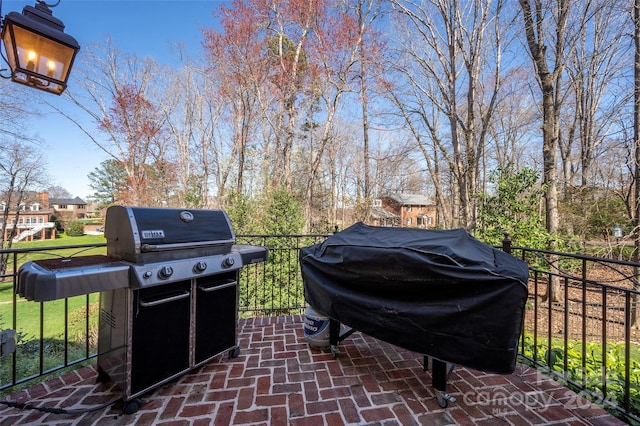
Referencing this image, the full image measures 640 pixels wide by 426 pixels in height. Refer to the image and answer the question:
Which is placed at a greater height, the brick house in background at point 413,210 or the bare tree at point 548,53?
the bare tree at point 548,53

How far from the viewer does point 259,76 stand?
10500 mm

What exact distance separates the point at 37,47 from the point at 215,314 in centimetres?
230

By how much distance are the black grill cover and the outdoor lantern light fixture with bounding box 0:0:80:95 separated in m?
2.41

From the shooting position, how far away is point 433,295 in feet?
5.49

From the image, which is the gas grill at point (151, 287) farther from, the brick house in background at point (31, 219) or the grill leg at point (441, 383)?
the brick house in background at point (31, 219)

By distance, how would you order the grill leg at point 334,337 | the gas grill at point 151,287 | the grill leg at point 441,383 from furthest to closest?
the grill leg at point 334,337, the grill leg at point 441,383, the gas grill at point 151,287

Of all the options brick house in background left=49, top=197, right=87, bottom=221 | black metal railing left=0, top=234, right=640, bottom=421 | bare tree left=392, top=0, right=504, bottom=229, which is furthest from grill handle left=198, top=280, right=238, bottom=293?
brick house in background left=49, top=197, right=87, bottom=221

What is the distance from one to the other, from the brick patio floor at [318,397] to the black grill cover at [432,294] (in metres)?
0.48

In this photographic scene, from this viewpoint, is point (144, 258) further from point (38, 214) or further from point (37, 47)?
point (38, 214)

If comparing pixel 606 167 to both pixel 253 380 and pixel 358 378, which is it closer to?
pixel 358 378

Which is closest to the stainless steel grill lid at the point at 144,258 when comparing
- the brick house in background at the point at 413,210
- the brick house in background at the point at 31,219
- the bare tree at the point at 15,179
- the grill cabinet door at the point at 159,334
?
the grill cabinet door at the point at 159,334

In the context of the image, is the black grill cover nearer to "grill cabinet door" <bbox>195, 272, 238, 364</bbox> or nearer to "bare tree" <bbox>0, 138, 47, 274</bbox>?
"grill cabinet door" <bbox>195, 272, 238, 364</bbox>

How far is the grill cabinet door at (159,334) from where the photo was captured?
1.78 meters

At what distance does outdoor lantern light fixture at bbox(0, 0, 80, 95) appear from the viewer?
1.82 metres
